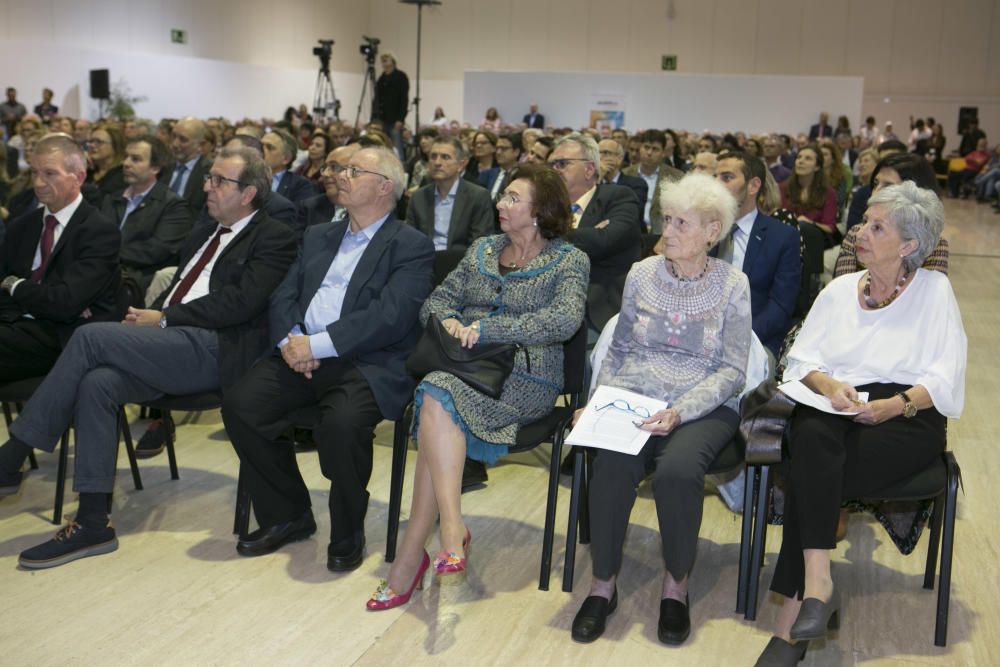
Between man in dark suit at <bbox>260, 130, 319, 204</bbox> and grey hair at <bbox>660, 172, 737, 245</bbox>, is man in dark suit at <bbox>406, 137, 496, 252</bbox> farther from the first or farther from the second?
grey hair at <bbox>660, 172, 737, 245</bbox>

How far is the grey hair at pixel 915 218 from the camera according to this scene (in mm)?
2613

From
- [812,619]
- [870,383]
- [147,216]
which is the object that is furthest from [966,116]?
[812,619]

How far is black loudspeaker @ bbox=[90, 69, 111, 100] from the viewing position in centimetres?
1698

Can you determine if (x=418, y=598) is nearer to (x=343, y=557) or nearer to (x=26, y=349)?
(x=343, y=557)

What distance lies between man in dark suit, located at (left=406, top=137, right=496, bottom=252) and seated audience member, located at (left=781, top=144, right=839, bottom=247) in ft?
8.07

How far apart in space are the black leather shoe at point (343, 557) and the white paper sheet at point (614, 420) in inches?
31.3

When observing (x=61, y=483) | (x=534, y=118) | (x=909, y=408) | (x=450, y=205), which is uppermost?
(x=534, y=118)

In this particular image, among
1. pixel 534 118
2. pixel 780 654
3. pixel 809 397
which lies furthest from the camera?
pixel 534 118

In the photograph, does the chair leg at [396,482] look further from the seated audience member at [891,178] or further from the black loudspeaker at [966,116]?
the black loudspeaker at [966,116]

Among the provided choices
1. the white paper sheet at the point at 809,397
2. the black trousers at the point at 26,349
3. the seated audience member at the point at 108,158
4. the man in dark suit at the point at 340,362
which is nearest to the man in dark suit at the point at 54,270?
the black trousers at the point at 26,349

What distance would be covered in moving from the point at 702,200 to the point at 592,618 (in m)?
1.21

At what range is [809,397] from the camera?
8.53ft

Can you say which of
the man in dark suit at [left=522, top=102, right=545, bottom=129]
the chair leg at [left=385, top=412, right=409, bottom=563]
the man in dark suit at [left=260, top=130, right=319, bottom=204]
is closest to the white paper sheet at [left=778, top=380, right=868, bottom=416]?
the chair leg at [left=385, top=412, right=409, bottom=563]

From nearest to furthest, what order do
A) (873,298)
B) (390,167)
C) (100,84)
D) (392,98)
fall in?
(873,298) → (390,167) → (392,98) → (100,84)
